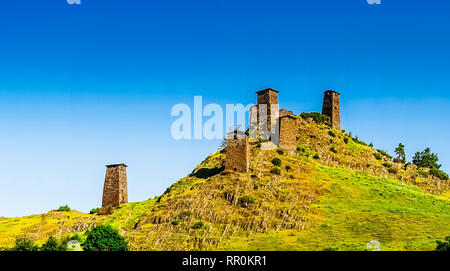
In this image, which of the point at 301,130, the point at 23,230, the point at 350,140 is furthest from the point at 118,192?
the point at 350,140

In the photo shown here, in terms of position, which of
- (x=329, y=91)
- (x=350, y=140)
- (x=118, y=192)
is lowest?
(x=118, y=192)

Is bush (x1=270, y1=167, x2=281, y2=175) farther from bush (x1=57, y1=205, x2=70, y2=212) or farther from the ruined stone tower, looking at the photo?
bush (x1=57, y1=205, x2=70, y2=212)

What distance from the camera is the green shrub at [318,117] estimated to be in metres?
93.4

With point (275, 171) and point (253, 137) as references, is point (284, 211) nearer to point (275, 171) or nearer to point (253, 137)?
point (275, 171)

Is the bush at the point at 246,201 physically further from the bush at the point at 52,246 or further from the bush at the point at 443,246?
the bush at the point at 443,246

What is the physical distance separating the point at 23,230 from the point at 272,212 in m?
35.6

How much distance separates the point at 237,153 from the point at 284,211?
496 inches

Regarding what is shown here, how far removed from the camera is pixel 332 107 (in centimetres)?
9931

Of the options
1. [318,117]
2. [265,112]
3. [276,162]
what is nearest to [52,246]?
[276,162]

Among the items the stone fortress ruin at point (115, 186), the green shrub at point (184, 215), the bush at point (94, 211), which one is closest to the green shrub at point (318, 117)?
the stone fortress ruin at point (115, 186)

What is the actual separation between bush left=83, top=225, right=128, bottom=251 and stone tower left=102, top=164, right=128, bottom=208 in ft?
63.1

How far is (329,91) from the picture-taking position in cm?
10038

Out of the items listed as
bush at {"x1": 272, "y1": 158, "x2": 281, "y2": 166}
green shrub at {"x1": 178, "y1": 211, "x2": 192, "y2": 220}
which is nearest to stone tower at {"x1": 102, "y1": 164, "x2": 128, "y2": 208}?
green shrub at {"x1": 178, "y1": 211, "x2": 192, "y2": 220}
